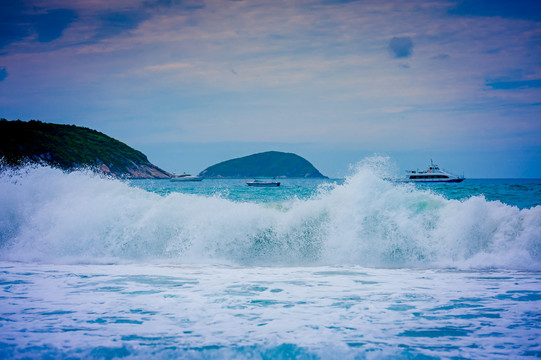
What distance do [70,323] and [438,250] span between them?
28.3ft

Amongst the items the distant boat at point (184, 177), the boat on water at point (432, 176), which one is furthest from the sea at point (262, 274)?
the distant boat at point (184, 177)

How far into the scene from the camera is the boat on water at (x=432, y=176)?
81.3m

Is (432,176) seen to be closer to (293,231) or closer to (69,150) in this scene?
(293,231)

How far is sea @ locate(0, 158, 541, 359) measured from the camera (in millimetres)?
4707

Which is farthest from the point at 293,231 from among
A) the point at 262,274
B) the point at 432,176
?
the point at 432,176

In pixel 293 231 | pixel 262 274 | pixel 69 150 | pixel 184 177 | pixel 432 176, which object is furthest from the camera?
pixel 184 177

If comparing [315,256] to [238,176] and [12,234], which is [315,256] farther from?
[238,176]

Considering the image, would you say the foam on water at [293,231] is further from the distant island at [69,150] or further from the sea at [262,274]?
the distant island at [69,150]

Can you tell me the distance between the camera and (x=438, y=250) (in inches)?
413

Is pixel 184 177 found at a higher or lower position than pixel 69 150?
lower

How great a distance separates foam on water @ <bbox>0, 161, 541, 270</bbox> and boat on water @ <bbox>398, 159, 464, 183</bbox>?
72.4 m

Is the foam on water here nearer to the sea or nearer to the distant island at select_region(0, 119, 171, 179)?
the sea

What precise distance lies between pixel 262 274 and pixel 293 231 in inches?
113

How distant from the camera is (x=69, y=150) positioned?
358 ft
